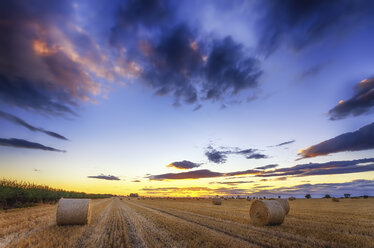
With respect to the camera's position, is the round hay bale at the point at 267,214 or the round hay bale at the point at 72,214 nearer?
the round hay bale at the point at 72,214

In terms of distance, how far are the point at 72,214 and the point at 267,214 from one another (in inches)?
473

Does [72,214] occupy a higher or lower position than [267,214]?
higher

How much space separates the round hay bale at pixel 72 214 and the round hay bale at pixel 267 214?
10815 millimetres

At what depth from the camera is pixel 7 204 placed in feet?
80.2

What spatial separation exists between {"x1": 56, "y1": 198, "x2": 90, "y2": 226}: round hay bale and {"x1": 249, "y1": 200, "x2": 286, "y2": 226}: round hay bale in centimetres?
1081

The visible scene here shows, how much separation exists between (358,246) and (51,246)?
11.4m

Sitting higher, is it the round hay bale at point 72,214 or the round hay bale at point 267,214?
the round hay bale at point 72,214

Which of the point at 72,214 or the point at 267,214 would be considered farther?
the point at 267,214

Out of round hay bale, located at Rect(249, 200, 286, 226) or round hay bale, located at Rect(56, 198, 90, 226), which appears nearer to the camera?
round hay bale, located at Rect(56, 198, 90, 226)

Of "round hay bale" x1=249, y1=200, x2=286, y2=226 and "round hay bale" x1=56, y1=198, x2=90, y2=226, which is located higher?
"round hay bale" x1=56, y1=198, x2=90, y2=226

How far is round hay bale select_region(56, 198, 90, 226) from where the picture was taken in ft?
41.7

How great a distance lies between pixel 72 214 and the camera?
42.2ft

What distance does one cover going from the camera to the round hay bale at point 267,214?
13.9m

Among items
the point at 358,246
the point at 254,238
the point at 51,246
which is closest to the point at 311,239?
the point at 358,246
